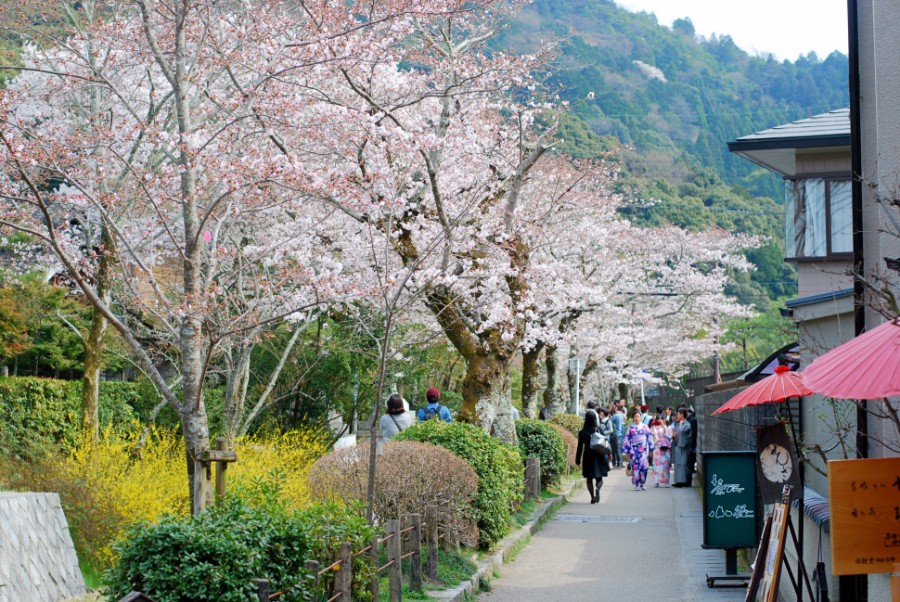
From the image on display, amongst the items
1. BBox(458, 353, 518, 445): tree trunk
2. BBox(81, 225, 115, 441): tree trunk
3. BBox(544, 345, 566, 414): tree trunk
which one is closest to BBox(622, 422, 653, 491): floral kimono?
BBox(458, 353, 518, 445): tree trunk

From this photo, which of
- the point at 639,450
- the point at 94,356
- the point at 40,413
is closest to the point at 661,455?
the point at 639,450

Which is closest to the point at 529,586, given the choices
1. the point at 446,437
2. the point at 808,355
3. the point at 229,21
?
the point at 446,437

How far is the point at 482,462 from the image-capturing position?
1130 cm

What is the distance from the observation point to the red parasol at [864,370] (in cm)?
405

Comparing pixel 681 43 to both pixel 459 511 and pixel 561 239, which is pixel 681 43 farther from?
pixel 459 511

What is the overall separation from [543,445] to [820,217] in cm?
702

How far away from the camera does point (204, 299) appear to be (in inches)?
291

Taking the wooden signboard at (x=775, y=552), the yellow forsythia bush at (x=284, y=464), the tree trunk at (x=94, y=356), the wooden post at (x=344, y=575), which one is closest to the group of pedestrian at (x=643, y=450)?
the yellow forsythia bush at (x=284, y=464)

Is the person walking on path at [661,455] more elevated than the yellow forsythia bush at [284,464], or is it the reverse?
the yellow forsythia bush at [284,464]

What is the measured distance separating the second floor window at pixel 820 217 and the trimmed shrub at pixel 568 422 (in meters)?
11.6

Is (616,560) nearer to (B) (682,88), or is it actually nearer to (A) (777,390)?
(A) (777,390)

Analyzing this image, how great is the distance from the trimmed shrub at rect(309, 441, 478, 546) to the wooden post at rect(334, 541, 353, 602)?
2518 mm

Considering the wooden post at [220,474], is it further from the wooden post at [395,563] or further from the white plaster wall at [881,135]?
the white plaster wall at [881,135]

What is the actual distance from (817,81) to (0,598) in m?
98.2
